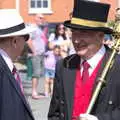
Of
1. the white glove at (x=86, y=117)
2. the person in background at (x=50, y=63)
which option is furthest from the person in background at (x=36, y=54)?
the white glove at (x=86, y=117)

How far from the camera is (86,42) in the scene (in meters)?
4.62

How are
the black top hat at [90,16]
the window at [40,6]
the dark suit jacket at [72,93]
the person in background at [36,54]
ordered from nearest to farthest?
the dark suit jacket at [72,93], the black top hat at [90,16], the person in background at [36,54], the window at [40,6]

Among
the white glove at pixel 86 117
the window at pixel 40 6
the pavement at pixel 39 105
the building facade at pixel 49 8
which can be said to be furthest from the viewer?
the window at pixel 40 6

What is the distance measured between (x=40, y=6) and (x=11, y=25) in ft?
103

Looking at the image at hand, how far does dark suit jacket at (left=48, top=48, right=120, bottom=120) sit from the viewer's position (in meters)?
4.52

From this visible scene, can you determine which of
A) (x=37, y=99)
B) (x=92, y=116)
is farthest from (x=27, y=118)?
(x=37, y=99)

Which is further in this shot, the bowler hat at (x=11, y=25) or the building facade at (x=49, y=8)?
the building facade at (x=49, y=8)

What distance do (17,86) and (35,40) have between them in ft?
27.2

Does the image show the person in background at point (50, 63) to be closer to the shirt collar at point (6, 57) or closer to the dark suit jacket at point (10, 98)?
the shirt collar at point (6, 57)

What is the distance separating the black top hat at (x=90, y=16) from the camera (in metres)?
4.67

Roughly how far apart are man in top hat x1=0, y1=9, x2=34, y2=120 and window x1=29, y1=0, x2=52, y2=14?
1189 inches

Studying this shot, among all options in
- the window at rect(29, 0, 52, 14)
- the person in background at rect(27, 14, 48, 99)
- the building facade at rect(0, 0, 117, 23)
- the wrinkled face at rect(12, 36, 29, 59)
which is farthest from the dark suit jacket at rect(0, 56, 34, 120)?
the window at rect(29, 0, 52, 14)

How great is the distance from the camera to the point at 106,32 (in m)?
4.68

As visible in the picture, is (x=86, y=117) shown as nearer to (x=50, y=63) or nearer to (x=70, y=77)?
(x=70, y=77)
